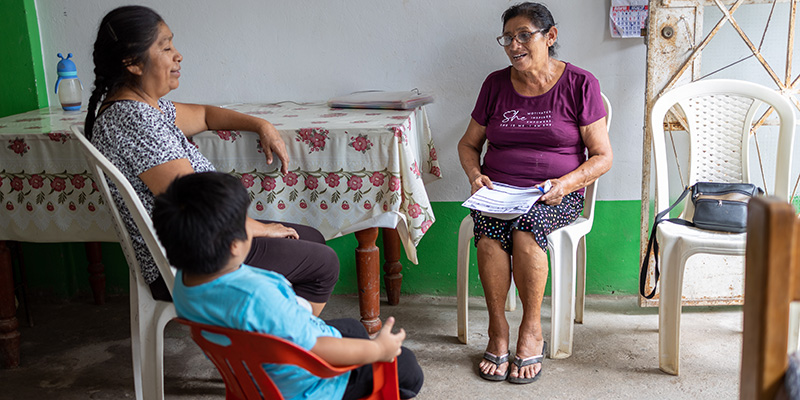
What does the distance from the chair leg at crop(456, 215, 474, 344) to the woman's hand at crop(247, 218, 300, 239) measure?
0.71m

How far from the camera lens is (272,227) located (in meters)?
2.04

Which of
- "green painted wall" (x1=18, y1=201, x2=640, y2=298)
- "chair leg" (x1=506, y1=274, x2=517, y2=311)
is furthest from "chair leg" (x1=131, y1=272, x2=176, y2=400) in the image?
"chair leg" (x1=506, y1=274, x2=517, y2=311)

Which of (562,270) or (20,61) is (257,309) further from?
(20,61)

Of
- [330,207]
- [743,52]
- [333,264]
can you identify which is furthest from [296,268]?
[743,52]

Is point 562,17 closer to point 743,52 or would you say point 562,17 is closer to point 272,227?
point 743,52

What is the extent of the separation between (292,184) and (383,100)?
53 cm

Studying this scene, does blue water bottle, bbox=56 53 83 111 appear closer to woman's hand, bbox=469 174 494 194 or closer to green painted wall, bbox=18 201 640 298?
green painted wall, bbox=18 201 640 298

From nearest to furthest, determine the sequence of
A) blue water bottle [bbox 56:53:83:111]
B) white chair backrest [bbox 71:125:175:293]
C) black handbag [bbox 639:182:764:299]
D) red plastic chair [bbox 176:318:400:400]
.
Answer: red plastic chair [bbox 176:318:400:400] < white chair backrest [bbox 71:125:175:293] < black handbag [bbox 639:182:764:299] < blue water bottle [bbox 56:53:83:111]

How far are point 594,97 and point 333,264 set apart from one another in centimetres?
110

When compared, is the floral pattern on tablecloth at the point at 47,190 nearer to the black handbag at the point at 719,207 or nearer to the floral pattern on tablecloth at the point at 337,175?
the floral pattern on tablecloth at the point at 337,175

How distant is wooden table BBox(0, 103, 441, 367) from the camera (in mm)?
2273

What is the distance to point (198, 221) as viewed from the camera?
1.22 meters

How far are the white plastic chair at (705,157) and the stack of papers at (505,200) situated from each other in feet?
1.45

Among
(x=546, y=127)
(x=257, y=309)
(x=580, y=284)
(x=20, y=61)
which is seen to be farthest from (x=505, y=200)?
(x=20, y=61)
